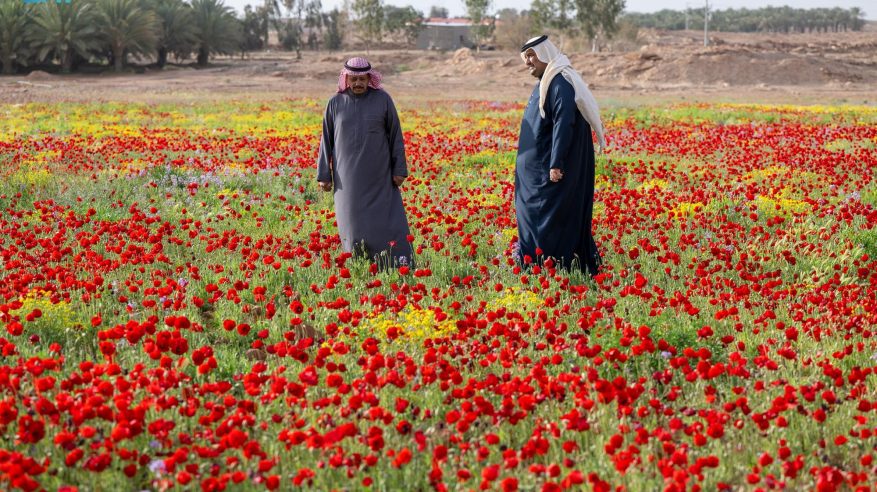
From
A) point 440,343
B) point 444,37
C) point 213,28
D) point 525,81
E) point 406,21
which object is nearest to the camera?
point 440,343

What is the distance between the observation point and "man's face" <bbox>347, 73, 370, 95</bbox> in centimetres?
698

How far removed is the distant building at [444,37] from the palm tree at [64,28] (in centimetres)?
5686

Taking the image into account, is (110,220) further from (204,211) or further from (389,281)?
(389,281)

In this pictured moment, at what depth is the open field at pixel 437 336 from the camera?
3.43 m

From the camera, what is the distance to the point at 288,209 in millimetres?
9477

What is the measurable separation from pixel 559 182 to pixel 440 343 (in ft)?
8.65

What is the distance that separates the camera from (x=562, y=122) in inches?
261

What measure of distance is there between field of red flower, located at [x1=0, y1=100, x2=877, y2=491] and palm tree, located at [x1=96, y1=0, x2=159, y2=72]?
4147cm

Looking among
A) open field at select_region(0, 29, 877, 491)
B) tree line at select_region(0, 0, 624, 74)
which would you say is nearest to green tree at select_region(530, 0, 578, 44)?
tree line at select_region(0, 0, 624, 74)

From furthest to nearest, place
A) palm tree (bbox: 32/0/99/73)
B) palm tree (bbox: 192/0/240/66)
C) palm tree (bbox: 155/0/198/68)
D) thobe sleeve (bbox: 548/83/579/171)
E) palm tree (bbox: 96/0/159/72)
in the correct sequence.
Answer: palm tree (bbox: 192/0/240/66) < palm tree (bbox: 155/0/198/68) < palm tree (bbox: 96/0/159/72) < palm tree (bbox: 32/0/99/73) < thobe sleeve (bbox: 548/83/579/171)

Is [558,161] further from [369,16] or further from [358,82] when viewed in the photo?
[369,16]

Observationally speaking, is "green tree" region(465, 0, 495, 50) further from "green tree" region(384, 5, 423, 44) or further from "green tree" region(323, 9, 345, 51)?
"green tree" region(323, 9, 345, 51)

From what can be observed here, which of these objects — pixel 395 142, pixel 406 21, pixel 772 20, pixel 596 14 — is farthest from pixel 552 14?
pixel 772 20

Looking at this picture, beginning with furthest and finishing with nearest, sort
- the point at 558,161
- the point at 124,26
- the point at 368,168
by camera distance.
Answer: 1. the point at 124,26
2. the point at 368,168
3. the point at 558,161
